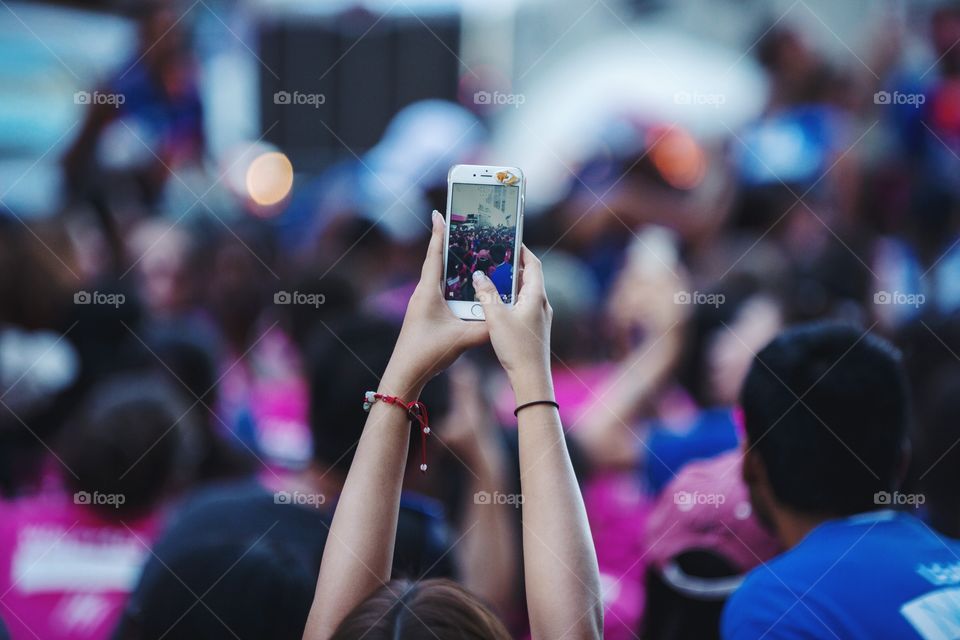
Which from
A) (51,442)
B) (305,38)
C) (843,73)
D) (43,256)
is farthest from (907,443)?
(305,38)

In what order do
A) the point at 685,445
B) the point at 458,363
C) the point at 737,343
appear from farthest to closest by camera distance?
1. the point at 737,343
2. the point at 458,363
3. the point at 685,445

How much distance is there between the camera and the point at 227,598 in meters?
1.57

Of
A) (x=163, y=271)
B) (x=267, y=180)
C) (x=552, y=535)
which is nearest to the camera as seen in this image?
(x=552, y=535)

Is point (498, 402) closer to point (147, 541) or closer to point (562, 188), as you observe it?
point (147, 541)

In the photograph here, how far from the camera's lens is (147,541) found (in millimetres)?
2387

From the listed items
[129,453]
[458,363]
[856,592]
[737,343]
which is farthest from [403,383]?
[737,343]

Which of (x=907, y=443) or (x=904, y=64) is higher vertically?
(x=904, y=64)

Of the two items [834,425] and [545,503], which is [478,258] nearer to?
[545,503]

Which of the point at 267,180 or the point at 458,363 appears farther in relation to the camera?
the point at 267,180

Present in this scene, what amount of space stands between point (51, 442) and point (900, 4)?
5.19 meters

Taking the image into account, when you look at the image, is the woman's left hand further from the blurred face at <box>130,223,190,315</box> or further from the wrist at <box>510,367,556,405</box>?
the blurred face at <box>130,223,190,315</box>

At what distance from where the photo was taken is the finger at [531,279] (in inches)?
56.7

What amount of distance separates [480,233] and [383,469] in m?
0.38

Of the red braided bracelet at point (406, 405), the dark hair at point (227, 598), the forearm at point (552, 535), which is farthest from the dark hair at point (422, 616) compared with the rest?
the dark hair at point (227, 598)
